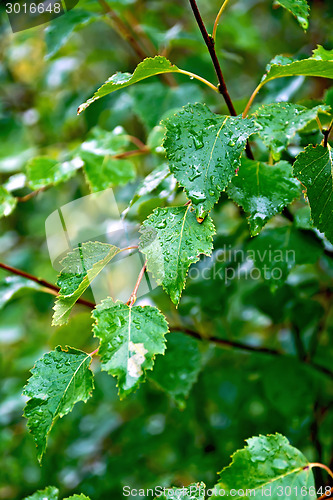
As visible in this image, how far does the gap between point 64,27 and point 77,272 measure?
2.79 ft

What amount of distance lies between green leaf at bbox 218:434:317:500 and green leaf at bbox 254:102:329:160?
42 centimetres

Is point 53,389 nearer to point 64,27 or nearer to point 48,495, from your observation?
point 48,495

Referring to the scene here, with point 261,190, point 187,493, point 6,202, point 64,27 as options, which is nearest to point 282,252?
point 261,190

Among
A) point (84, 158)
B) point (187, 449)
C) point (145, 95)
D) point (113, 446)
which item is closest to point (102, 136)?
point (84, 158)

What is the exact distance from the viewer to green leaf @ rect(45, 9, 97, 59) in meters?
1.16

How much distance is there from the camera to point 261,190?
2.16ft

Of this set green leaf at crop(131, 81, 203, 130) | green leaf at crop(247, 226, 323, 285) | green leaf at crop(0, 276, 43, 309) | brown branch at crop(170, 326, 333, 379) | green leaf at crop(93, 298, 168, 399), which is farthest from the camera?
green leaf at crop(131, 81, 203, 130)

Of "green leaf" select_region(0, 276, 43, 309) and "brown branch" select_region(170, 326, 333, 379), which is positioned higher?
"green leaf" select_region(0, 276, 43, 309)

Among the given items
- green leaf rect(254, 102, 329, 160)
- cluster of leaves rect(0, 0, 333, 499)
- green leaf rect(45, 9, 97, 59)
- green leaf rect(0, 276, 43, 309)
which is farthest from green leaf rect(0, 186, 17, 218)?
green leaf rect(254, 102, 329, 160)

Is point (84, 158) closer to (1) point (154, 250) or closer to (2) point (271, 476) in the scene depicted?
(1) point (154, 250)

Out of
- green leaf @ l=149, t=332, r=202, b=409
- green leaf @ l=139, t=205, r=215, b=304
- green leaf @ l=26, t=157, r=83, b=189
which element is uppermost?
green leaf @ l=139, t=205, r=215, b=304

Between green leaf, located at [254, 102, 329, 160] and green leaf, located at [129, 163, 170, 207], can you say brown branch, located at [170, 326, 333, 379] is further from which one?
green leaf, located at [254, 102, 329, 160]

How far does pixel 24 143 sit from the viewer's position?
1.69 m

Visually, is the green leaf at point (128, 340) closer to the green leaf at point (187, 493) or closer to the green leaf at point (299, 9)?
the green leaf at point (187, 493)
